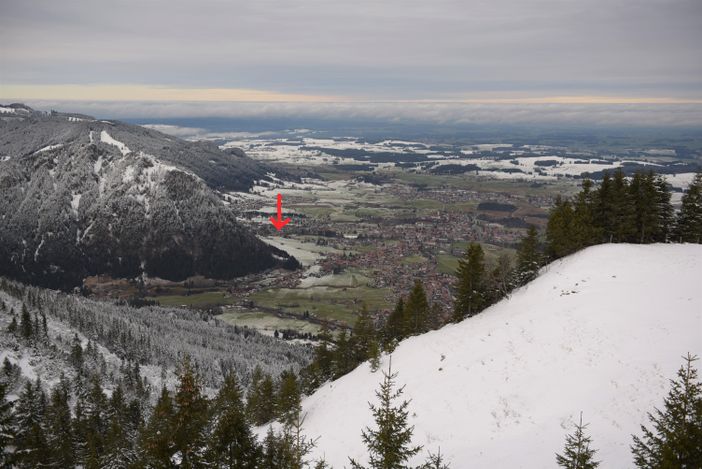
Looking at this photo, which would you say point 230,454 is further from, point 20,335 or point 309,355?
point 309,355

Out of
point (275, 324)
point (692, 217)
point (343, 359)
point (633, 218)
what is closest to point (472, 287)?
point (343, 359)

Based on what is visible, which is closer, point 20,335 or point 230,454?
point 230,454

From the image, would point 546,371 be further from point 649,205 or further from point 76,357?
point 76,357

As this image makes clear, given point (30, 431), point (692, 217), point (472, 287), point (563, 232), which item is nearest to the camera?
point (30, 431)

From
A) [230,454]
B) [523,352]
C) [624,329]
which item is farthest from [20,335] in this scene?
[624,329]

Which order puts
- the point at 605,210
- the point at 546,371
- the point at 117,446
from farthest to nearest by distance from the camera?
1. the point at 605,210
2. the point at 117,446
3. the point at 546,371

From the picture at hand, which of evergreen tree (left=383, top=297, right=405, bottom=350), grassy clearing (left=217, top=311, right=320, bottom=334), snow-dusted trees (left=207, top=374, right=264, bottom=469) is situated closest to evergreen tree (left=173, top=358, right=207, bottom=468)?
snow-dusted trees (left=207, top=374, right=264, bottom=469)
